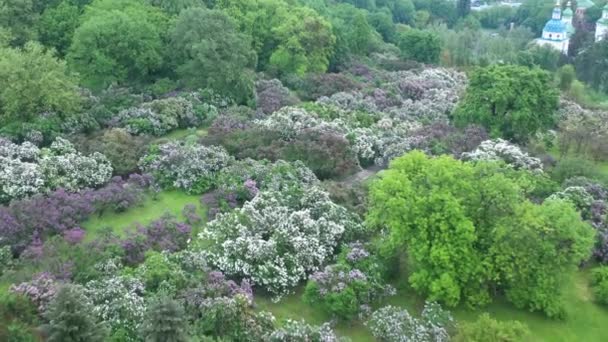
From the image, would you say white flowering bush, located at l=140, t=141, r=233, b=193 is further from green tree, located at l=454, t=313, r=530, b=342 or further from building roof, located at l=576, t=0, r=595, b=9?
building roof, located at l=576, t=0, r=595, b=9

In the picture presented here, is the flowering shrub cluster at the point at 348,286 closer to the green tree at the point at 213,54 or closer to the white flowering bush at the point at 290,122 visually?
the white flowering bush at the point at 290,122

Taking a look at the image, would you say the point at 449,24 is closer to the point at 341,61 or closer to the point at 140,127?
the point at 341,61

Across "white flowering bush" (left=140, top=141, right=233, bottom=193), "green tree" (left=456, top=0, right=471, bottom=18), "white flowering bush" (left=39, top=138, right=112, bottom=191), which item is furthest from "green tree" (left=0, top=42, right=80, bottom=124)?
"green tree" (left=456, top=0, right=471, bottom=18)

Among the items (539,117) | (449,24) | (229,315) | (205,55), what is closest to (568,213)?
(229,315)

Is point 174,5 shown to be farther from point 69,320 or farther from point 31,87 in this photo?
point 69,320

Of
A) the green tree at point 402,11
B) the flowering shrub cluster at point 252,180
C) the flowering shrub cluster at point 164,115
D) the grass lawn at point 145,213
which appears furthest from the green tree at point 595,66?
the grass lawn at point 145,213

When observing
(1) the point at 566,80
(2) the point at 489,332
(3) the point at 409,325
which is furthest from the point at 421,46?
(2) the point at 489,332

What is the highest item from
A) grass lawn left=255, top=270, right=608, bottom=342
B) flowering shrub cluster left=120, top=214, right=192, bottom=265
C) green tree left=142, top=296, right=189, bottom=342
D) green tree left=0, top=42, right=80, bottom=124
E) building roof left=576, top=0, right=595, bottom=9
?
green tree left=0, top=42, right=80, bottom=124

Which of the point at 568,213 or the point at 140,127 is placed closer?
the point at 568,213
